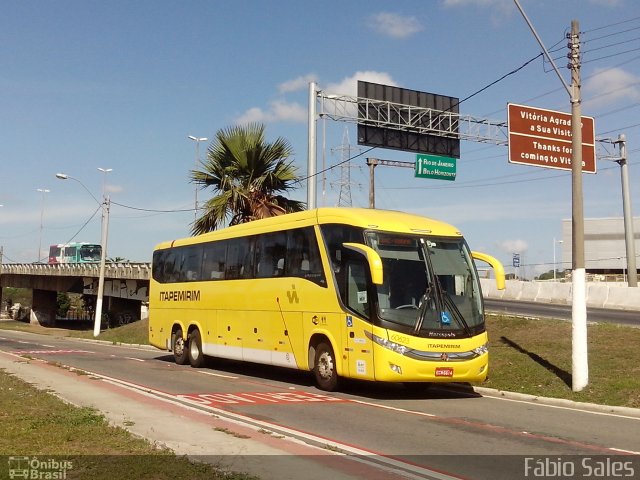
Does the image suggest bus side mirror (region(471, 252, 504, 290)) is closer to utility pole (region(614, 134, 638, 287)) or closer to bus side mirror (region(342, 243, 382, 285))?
bus side mirror (region(342, 243, 382, 285))

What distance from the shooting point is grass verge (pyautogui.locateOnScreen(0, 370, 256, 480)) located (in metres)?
6.71

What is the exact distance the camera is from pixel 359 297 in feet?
45.0

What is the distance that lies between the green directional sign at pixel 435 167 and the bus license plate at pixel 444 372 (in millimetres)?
20396

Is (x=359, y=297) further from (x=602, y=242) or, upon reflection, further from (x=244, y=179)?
(x=602, y=242)

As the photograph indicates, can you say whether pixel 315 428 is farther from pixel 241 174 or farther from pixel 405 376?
pixel 241 174

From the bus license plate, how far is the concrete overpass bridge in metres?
39.1

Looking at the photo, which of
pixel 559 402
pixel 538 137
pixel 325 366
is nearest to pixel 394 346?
pixel 325 366

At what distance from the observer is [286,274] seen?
53.4 feet

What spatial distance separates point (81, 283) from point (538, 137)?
177ft

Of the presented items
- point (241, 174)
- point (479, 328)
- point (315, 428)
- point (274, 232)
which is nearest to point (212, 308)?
point (274, 232)

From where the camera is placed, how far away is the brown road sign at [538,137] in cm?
2667

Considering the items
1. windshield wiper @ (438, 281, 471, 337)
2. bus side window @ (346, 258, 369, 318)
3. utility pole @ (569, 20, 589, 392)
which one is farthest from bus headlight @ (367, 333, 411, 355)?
utility pole @ (569, 20, 589, 392)

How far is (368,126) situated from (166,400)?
69.4ft

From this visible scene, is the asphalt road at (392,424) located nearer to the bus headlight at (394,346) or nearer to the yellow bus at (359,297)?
the yellow bus at (359,297)
